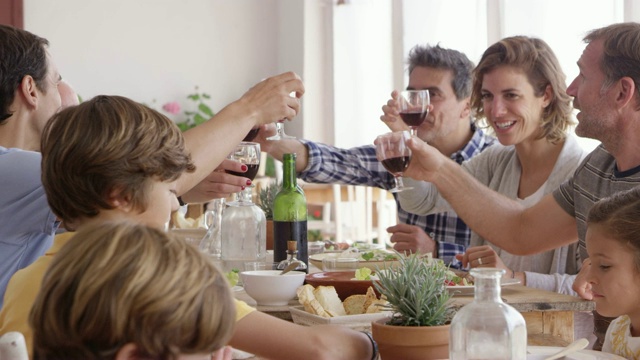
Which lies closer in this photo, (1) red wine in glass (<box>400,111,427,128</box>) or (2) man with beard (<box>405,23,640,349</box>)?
(2) man with beard (<box>405,23,640,349</box>)

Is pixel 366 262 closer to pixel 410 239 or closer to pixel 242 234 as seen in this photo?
pixel 242 234

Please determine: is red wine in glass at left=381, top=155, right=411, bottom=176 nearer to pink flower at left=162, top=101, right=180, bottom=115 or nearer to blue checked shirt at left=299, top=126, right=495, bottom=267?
blue checked shirt at left=299, top=126, right=495, bottom=267

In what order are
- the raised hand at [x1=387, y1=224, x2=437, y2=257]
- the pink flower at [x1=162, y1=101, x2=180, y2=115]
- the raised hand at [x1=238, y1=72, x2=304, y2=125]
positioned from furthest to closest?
the pink flower at [x1=162, y1=101, x2=180, y2=115] < the raised hand at [x1=387, y1=224, x2=437, y2=257] < the raised hand at [x1=238, y1=72, x2=304, y2=125]

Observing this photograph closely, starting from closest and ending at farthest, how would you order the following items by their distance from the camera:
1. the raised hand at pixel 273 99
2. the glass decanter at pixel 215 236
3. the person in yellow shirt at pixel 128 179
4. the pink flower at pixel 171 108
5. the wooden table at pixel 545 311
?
the person in yellow shirt at pixel 128 179 < the wooden table at pixel 545 311 < the raised hand at pixel 273 99 < the glass decanter at pixel 215 236 < the pink flower at pixel 171 108

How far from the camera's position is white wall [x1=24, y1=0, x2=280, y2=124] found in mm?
7988

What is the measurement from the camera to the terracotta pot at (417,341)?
1.46 m

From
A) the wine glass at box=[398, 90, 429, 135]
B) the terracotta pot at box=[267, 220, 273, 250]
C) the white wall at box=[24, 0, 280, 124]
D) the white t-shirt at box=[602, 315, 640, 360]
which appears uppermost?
the white wall at box=[24, 0, 280, 124]

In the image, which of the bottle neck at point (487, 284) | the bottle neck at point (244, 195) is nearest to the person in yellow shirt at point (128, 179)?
the bottle neck at point (487, 284)

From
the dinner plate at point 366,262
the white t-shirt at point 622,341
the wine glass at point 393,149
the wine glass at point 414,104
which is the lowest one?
→ the white t-shirt at point 622,341

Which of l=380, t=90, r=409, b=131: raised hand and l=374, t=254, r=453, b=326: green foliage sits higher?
l=380, t=90, r=409, b=131: raised hand

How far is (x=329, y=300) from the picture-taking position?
1.91 meters

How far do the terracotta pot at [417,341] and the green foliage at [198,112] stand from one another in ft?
22.5

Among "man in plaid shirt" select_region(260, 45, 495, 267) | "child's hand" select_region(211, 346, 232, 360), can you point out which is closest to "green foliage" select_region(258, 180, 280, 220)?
"man in plaid shirt" select_region(260, 45, 495, 267)

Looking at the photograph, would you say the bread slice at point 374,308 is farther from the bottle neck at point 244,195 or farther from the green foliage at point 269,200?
the green foliage at point 269,200
